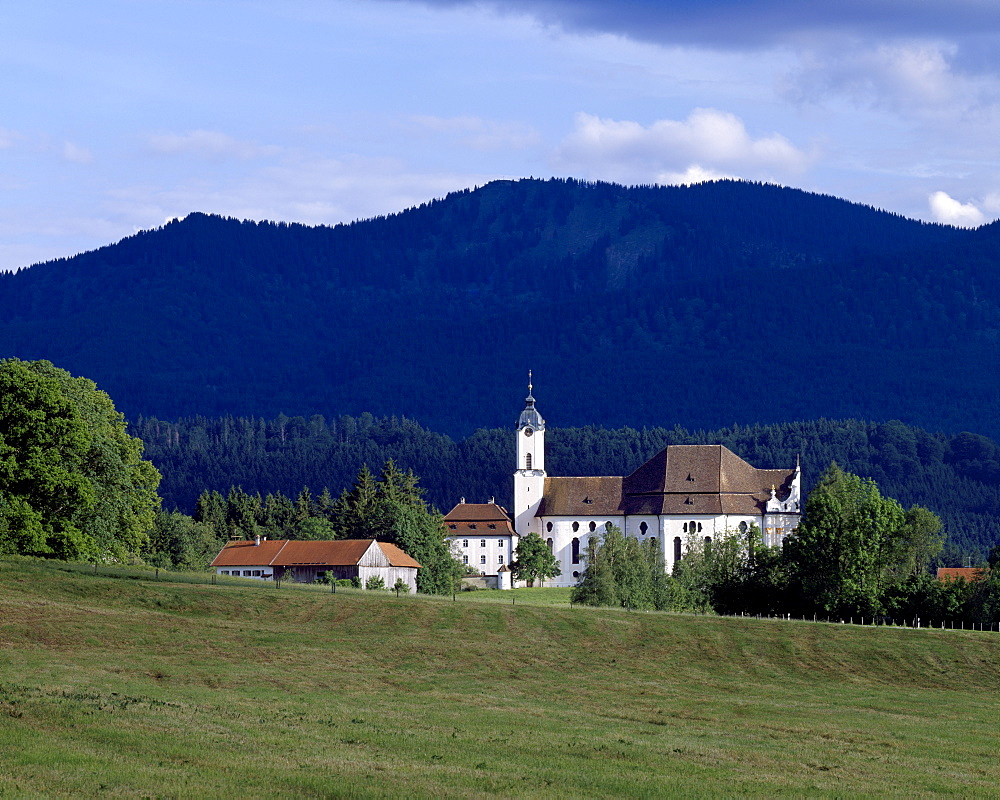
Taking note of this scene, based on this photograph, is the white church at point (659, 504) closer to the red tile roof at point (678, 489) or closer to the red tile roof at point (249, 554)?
the red tile roof at point (678, 489)

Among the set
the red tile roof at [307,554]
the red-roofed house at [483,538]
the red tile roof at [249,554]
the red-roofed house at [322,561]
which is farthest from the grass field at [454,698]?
the red-roofed house at [483,538]

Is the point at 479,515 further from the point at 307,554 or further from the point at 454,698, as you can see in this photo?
the point at 454,698

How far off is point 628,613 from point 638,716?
36.4 meters

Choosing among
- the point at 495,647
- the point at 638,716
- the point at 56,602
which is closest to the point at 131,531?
the point at 56,602

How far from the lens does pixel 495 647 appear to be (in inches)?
2410

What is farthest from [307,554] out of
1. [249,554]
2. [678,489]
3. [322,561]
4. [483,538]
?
[678,489]

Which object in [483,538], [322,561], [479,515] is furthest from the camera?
[479,515]

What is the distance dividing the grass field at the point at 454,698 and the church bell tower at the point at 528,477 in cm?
8627

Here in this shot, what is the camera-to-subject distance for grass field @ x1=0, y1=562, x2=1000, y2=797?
2975 cm

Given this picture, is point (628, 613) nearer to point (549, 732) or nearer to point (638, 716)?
point (638, 716)

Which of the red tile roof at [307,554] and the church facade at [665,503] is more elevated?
the church facade at [665,503]

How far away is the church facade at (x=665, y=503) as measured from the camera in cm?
15650

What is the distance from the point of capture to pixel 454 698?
45000 millimetres

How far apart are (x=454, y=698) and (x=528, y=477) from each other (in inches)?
4787
